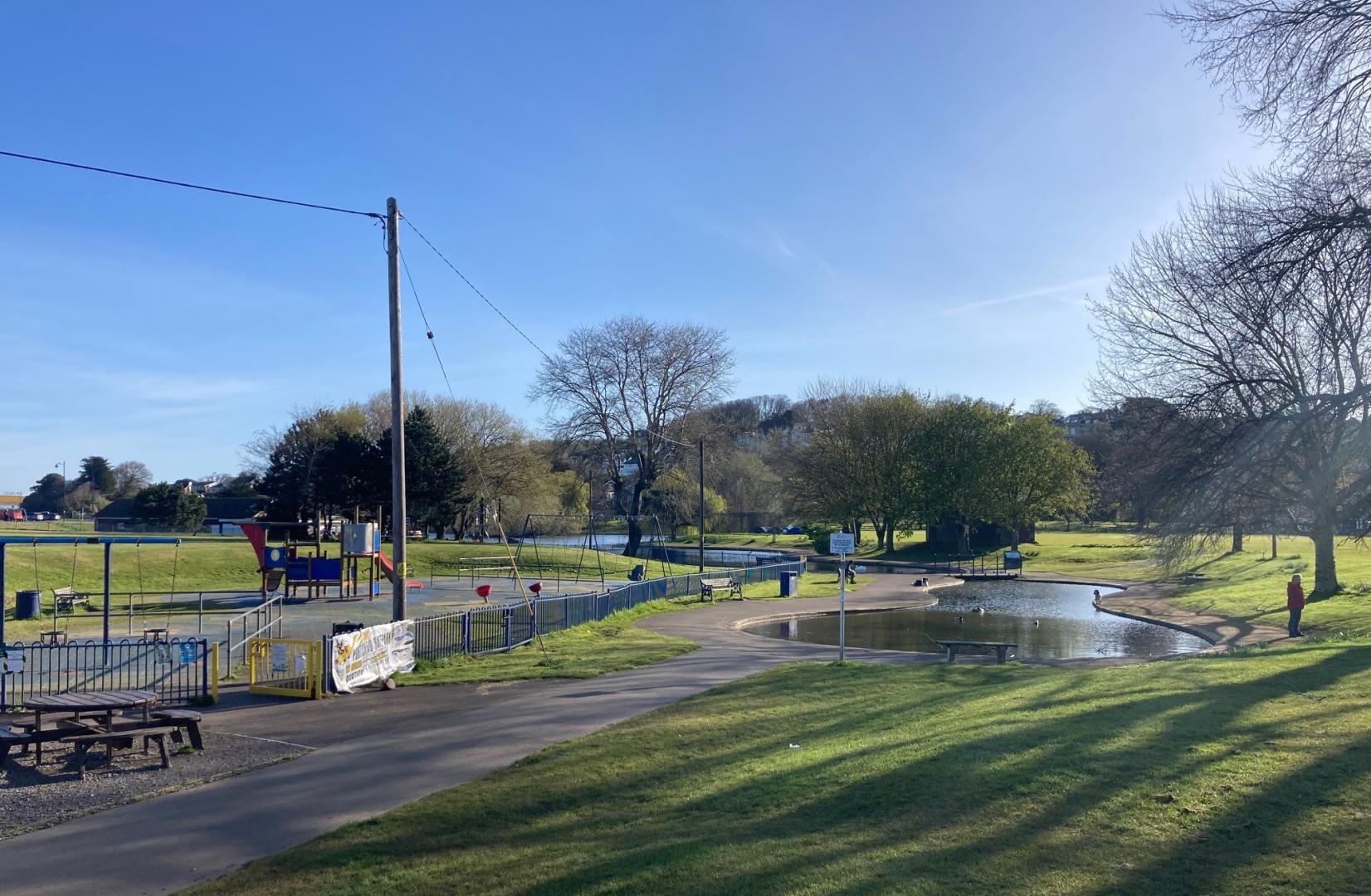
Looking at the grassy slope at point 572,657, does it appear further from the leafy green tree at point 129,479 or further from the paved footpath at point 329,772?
the leafy green tree at point 129,479

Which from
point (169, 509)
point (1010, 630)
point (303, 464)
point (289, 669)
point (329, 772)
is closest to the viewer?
point (329, 772)

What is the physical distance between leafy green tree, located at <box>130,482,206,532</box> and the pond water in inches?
2285

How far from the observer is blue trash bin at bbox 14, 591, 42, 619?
28062 mm

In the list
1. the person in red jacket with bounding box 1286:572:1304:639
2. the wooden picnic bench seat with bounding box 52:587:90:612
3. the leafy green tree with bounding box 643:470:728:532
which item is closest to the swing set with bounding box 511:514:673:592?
the leafy green tree with bounding box 643:470:728:532

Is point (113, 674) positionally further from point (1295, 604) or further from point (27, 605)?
point (1295, 604)

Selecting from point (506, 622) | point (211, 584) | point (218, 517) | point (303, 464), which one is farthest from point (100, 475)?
point (506, 622)

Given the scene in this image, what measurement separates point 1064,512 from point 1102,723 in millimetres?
90168

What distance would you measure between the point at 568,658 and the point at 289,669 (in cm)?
600

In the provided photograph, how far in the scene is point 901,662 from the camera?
64.0ft

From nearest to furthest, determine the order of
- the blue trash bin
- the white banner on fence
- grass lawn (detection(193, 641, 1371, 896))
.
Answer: grass lawn (detection(193, 641, 1371, 896)) < the white banner on fence < the blue trash bin

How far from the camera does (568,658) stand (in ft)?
65.7

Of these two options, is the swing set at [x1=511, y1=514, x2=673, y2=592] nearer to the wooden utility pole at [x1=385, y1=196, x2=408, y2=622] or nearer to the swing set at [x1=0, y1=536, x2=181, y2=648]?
the wooden utility pole at [x1=385, y1=196, x2=408, y2=622]

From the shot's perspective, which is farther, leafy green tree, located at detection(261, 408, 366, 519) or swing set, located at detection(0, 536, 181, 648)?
leafy green tree, located at detection(261, 408, 366, 519)

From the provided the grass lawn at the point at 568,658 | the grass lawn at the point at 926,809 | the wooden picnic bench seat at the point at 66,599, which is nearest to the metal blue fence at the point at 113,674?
the grass lawn at the point at 568,658
